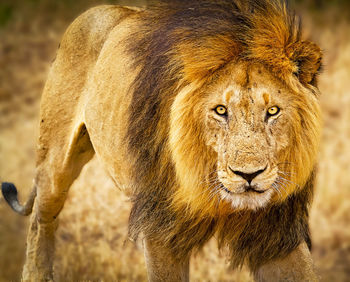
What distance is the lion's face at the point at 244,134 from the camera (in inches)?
175

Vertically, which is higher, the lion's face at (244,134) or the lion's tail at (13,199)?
the lion's face at (244,134)

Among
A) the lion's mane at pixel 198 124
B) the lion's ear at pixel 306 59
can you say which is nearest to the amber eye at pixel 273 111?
the lion's mane at pixel 198 124

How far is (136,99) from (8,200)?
265cm

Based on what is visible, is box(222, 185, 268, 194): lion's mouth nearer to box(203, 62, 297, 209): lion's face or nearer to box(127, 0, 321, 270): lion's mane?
box(203, 62, 297, 209): lion's face

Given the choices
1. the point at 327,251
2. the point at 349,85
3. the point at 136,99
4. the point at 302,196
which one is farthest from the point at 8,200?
the point at 349,85

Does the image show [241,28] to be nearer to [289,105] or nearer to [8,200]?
[289,105]

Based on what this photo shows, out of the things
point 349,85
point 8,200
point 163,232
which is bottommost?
point 349,85

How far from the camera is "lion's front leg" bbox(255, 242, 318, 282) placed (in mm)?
5176

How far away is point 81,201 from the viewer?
1180 centimetres

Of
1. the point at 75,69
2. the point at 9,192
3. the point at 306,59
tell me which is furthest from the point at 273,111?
the point at 9,192

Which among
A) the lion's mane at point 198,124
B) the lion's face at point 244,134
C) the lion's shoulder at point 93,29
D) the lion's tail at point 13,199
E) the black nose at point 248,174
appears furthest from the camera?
the lion's tail at point 13,199

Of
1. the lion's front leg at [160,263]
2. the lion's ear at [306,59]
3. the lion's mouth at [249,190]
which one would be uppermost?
the lion's ear at [306,59]

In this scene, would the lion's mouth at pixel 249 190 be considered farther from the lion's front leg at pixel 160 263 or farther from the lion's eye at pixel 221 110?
the lion's front leg at pixel 160 263

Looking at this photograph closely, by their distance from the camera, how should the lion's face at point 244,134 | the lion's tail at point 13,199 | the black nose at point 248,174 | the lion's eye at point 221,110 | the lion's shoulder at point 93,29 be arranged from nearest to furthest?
the black nose at point 248,174 < the lion's face at point 244,134 < the lion's eye at point 221,110 < the lion's shoulder at point 93,29 < the lion's tail at point 13,199
